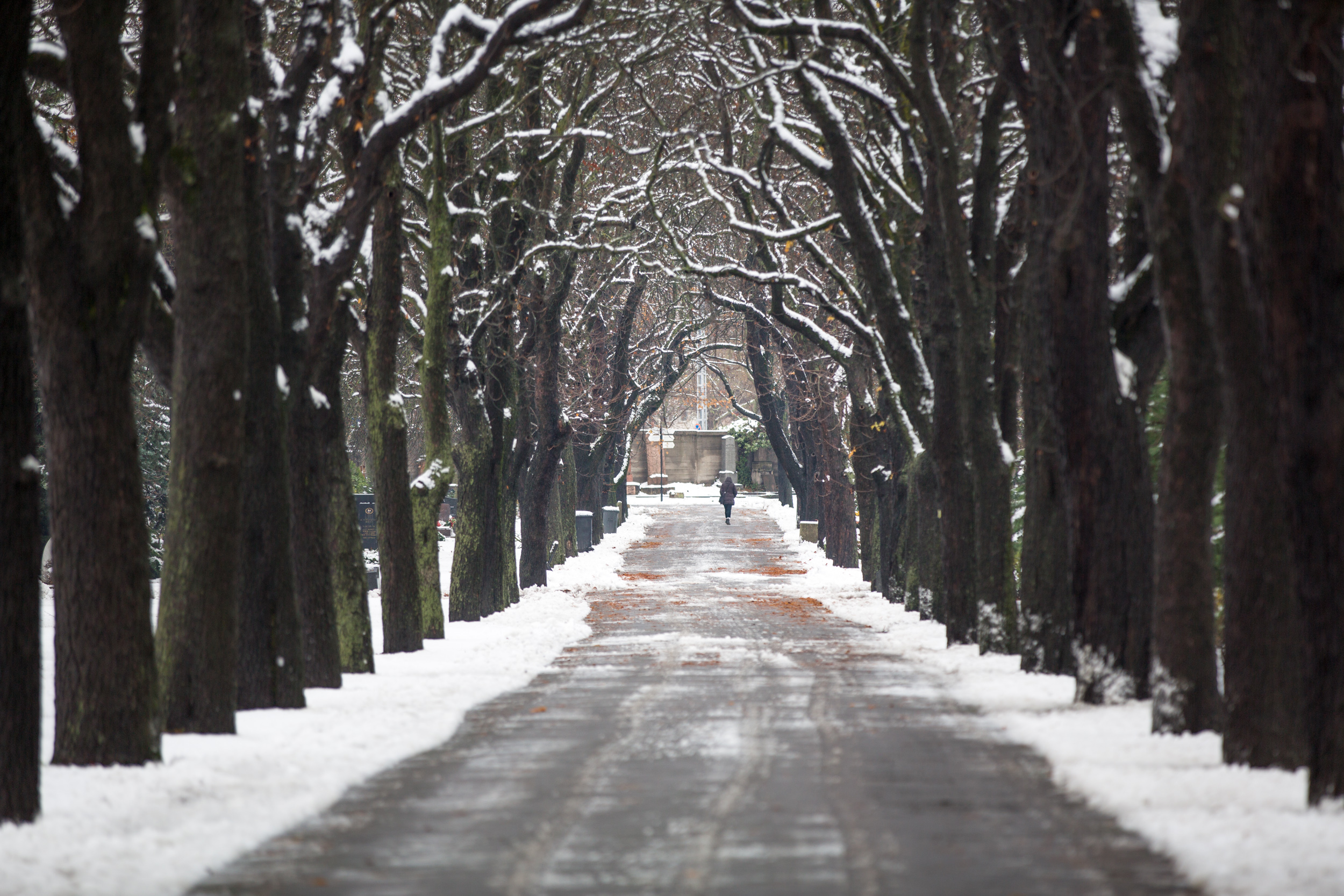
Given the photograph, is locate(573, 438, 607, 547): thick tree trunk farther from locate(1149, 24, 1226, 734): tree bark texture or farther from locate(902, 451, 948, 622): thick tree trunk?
locate(1149, 24, 1226, 734): tree bark texture

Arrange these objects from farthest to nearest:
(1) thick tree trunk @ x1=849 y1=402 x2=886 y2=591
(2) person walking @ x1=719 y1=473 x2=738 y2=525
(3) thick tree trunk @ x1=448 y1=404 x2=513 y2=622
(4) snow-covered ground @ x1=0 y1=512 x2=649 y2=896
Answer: (2) person walking @ x1=719 y1=473 x2=738 y2=525 < (1) thick tree trunk @ x1=849 y1=402 x2=886 y2=591 < (3) thick tree trunk @ x1=448 y1=404 x2=513 y2=622 < (4) snow-covered ground @ x1=0 y1=512 x2=649 y2=896

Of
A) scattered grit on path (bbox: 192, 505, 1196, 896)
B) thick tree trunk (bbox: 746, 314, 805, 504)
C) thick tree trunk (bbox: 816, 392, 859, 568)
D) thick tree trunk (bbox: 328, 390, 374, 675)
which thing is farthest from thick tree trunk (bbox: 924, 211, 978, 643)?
thick tree trunk (bbox: 746, 314, 805, 504)

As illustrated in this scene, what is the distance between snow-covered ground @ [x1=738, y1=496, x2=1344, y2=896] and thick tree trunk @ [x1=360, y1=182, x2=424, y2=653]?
247 inches

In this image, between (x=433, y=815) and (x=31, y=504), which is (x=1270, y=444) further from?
(x=31, y=504)

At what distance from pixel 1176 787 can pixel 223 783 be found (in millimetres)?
5429

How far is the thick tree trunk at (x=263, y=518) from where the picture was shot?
38.0ft

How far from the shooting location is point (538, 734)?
1095 cm

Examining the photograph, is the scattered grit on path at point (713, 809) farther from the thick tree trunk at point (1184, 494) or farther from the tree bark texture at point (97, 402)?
the tree bark texture at point (97, 402)

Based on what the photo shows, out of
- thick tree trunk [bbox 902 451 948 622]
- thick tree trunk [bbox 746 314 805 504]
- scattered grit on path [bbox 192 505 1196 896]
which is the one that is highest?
thick tree trunk [bbox 746 314 805 504]

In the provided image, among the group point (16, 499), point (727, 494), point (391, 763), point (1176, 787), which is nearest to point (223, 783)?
point (391, 763)

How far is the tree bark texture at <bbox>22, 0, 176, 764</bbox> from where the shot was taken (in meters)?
8.41

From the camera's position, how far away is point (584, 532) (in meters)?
42.8

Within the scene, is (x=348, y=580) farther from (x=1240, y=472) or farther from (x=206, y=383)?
(x=1240, y=472)

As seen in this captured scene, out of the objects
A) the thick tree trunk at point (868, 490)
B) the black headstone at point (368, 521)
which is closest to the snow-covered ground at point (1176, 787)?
the thick tree trunk at point (868, 490)
